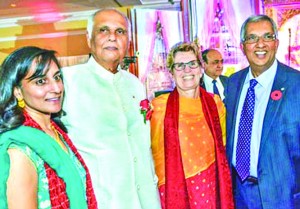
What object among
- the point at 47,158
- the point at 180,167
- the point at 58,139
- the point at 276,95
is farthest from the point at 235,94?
the point at 47,158

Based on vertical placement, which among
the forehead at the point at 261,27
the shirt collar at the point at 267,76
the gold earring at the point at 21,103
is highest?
the forehead at the point at 261,27

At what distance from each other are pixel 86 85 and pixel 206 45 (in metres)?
Result: 4.61

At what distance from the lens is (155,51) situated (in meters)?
6.96

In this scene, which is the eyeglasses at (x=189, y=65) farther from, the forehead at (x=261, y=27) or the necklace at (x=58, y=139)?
the necklace at (x=58, y=139)

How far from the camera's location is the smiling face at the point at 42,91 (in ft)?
4.77

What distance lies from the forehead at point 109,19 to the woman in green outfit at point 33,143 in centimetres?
50

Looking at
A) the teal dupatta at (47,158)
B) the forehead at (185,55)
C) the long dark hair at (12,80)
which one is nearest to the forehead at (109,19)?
the forehead at (185,55)

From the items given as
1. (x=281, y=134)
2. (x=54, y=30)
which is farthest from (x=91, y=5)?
(x=281, y=134)

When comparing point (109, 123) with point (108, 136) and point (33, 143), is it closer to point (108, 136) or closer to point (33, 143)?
point (108, 136)

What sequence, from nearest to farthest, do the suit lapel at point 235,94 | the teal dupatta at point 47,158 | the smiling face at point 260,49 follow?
the teal dupatta at point 47,158, the smiling face at point 260,49, the suit lapel at point 235,94

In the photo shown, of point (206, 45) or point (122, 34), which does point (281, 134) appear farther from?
point (206, 45)

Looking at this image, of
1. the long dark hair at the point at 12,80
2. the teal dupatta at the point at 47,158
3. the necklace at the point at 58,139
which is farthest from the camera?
the necklace at the point at 58,139

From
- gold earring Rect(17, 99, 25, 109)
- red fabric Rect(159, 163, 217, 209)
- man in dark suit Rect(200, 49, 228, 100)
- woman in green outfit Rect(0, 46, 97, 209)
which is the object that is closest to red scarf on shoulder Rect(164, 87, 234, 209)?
red fabric Rect(159, 163, 217, 209)

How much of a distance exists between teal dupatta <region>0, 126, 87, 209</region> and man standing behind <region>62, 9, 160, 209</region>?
0.34 metres
